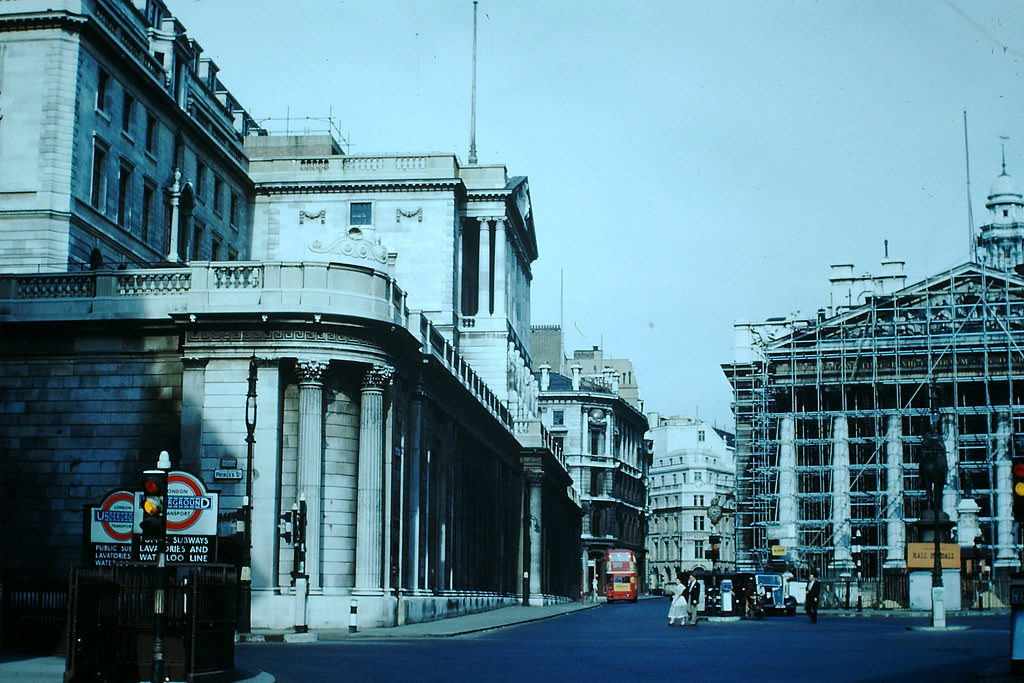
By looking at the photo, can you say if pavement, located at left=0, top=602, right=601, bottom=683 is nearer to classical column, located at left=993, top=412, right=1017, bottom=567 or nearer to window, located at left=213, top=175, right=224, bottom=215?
window, located at left=213, top=175, right=224, bottom=215

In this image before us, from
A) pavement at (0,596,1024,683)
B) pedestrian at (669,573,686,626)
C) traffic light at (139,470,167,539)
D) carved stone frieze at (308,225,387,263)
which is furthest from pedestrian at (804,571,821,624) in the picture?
traffic light at (139,470,167,539)

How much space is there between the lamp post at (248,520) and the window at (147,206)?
20690 millimetres

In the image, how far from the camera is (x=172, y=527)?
23.8 m

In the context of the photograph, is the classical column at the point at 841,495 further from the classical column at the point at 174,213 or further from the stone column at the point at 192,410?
the stone column at the point at 192,410

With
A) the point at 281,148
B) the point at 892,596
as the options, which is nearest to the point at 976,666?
the point at 892,596

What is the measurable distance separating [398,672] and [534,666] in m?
2.92

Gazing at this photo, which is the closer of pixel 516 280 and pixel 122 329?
pixel 122 329

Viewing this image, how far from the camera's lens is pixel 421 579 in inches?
1860

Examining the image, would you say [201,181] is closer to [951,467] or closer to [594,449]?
[951,467]

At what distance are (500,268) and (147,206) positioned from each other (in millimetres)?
23259

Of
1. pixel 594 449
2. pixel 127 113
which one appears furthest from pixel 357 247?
pixel 594 449

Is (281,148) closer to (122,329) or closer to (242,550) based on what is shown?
(122,329)

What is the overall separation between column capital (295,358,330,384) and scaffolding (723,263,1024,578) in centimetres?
4656

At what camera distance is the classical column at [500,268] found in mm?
76125
